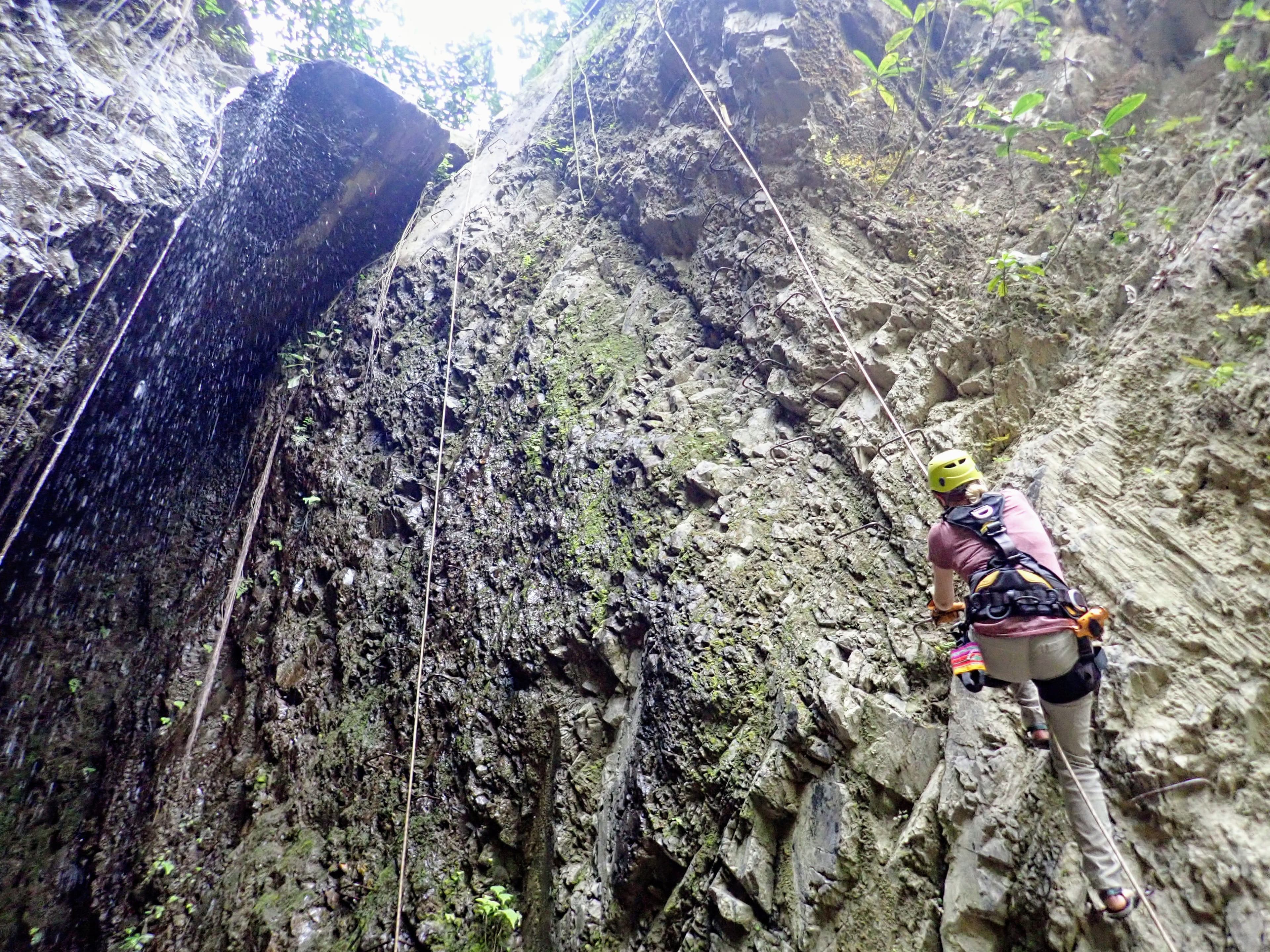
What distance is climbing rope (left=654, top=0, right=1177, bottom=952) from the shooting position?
1833 millimetres

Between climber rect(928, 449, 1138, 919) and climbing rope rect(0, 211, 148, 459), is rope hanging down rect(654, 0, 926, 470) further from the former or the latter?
climbing rope rect(0, 211, 148, 459)

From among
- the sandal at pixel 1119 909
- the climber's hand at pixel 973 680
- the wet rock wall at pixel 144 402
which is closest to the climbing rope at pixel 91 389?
the wet rock wall at pixel 144 402

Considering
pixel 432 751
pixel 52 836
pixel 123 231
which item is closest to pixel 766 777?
pixel 432 751

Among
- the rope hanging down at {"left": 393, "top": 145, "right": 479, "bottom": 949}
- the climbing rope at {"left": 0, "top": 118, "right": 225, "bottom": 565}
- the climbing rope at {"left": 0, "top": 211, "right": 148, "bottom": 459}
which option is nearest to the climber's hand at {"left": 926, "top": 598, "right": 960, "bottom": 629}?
the rope hanging down at {"left": 393, "top": 145, "right": 479, "bottom": 949}

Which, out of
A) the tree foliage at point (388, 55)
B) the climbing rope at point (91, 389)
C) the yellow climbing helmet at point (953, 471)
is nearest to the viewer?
the yellow climbing helmet at point (953, 471)

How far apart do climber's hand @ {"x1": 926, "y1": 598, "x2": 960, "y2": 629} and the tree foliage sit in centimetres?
967

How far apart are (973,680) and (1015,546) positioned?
0.51 metres

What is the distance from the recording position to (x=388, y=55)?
9.10 metres

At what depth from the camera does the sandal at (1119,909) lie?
1815 millimetres

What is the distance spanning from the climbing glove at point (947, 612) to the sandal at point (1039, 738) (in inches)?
18.1

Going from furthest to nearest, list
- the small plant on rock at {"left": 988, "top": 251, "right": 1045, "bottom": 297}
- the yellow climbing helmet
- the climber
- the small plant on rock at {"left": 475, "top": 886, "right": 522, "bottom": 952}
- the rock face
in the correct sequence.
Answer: the small plant on rock at {"left": 475, "top": 886, "right": 522, "bottom": 952}, the small plant on rock at {"left": 988, "top": 251, "right": 1045, "bottom": 297}, the yellow climbing helmet, the rock face, the climber

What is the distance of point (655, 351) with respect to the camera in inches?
189

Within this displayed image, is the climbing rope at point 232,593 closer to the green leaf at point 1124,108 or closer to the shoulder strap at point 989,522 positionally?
the shoulder strap at point 989,522

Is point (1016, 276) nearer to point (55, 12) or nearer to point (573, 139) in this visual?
point (573, 139)
